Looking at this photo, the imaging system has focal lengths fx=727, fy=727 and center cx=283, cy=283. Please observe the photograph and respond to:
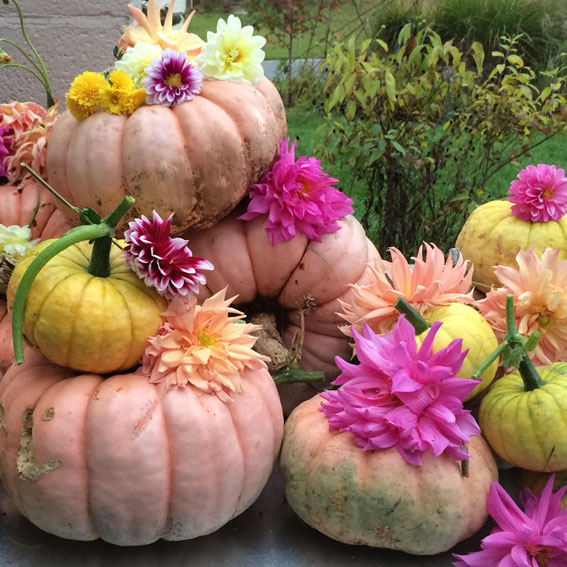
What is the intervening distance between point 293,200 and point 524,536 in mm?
926

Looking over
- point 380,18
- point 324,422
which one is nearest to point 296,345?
point 324,422

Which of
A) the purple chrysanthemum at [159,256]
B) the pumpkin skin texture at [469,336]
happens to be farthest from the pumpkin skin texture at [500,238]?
the purple chrysanthemum at [159,256]

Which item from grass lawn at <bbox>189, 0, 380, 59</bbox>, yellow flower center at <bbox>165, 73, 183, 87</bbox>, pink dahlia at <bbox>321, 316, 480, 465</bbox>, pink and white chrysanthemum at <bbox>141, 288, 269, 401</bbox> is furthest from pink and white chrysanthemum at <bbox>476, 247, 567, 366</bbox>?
grass lawn at <bbox>189, 0, 380, 59</bbox>

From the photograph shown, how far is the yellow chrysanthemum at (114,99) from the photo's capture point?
1.68 metres

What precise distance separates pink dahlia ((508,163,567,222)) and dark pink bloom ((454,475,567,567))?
800 millimetres

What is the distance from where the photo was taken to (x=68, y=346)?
143 cm

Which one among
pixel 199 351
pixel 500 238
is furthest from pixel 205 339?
pixel 500 238

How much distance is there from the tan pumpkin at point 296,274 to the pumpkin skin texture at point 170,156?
123 mm

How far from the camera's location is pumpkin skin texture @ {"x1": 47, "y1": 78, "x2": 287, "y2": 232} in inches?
65.1

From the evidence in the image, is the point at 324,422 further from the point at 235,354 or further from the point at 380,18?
the point at 380,18

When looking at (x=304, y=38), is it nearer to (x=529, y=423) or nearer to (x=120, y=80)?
(x=120, y=80)

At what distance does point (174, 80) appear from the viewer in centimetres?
170

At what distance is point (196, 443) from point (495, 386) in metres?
0.68

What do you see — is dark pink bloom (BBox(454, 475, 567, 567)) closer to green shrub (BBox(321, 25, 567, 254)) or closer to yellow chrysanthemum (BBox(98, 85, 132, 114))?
yellow chrysanthemum (BBox(98, 85, 132, 114))
